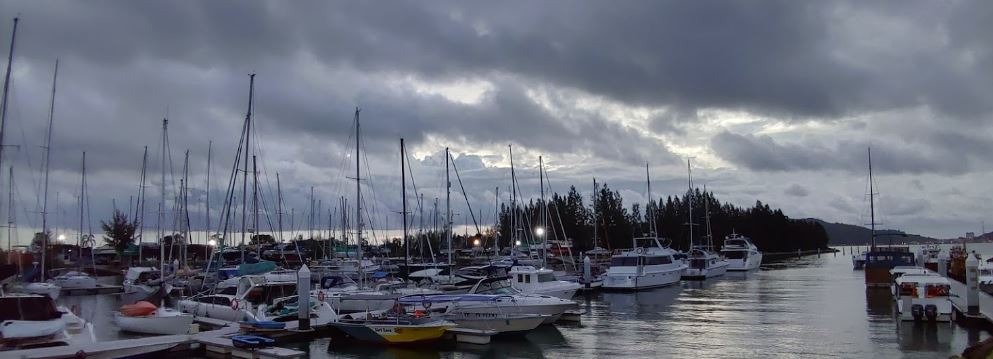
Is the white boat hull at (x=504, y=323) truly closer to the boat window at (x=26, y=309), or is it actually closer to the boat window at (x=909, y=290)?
the boat window at (x=26, y=309)

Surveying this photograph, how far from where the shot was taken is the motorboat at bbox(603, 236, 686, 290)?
59594mm

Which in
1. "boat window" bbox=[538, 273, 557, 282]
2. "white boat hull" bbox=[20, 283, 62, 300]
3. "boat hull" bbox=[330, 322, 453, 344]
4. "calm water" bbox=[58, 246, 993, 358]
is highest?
"boat window" bbox=[538, 273, 557, 282]

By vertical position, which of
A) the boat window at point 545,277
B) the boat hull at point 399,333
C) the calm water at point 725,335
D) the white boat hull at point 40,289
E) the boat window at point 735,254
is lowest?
the calm water at point 725,335

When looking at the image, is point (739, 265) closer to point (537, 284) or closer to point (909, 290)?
point (537, 284)

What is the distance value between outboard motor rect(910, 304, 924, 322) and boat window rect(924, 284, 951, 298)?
616 mm

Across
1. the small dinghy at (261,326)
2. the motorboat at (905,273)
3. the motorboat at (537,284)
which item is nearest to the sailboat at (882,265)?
the motorboat at (905,273)

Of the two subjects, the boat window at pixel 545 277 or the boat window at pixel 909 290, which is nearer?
the boat window at pixel 909 290

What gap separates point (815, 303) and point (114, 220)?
9585cm

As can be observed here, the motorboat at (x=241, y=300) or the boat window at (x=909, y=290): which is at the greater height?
the boat window at (x=909, y=290)

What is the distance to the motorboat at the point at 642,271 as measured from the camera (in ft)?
196

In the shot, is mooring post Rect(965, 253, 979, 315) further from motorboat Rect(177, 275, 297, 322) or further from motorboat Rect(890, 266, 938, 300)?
motorboat Rect(177, 275, 297, 322)

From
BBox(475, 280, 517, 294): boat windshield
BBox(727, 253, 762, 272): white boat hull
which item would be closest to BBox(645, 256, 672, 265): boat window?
BBox(475, 280, 517, 294): boat windshield

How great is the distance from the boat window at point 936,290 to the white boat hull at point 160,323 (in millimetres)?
32486

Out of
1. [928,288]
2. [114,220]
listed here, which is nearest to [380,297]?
[928,288]
